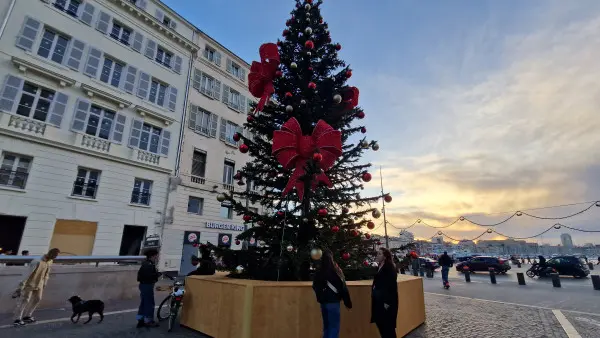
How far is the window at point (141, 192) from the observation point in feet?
55.9

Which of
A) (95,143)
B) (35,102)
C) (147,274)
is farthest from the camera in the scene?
(95,143)

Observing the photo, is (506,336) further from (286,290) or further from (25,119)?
(25,119)

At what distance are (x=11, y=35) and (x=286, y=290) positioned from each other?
18.5 m

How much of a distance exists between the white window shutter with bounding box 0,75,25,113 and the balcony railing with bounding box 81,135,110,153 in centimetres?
304

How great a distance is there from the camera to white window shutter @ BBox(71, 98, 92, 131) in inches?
598

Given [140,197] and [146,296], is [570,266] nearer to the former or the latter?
[146,296]

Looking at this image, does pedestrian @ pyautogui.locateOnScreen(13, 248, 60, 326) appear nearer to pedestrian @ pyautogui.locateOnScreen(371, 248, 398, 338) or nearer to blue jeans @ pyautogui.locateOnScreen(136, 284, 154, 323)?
blue jeans @ pyautogui.locateOnScreen(136, 284, 154, 323)

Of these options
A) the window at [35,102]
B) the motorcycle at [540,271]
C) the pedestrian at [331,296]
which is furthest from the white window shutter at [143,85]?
the motorcycle at [540,271]

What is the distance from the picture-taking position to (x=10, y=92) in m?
13.3

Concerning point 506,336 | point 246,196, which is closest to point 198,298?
point 246,196

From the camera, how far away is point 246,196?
6746mm

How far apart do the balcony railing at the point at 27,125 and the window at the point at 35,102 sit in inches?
14.6

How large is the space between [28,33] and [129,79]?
15.7ft

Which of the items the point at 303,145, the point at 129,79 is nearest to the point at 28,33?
the point at 129,79
